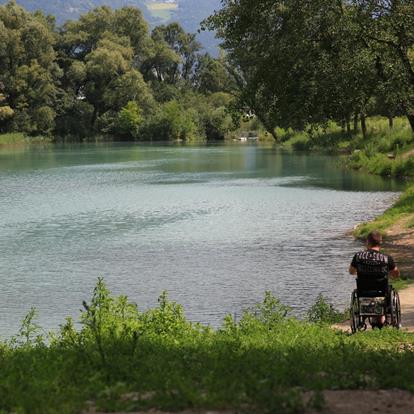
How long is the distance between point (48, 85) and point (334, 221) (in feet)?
293

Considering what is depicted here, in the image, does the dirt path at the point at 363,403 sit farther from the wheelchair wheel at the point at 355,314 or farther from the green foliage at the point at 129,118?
the green foliage at the point at 129,118

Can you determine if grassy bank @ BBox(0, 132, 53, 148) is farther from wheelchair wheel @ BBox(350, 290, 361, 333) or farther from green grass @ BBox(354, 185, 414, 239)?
wheelchair wheel @ BBox(350, 290, 361, 333)

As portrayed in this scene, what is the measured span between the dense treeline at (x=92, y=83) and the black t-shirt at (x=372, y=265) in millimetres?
91285

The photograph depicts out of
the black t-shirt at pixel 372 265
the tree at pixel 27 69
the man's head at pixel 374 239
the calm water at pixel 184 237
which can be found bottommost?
the calm water at pixel 184 237

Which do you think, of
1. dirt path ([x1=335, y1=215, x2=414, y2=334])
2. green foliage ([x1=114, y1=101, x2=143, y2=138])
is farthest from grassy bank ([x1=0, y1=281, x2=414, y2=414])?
green foliage ([x1=114, y1=101, x2=143, y2=138])

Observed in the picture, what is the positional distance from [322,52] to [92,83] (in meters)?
100

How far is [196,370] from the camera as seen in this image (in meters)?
7.21

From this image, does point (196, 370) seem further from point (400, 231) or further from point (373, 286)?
point (400, 231)

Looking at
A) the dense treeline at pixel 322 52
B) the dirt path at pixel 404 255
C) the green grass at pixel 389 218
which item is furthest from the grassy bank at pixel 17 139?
the dirt path at pixel 404 255

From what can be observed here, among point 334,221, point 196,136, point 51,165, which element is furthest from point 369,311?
point 196,136

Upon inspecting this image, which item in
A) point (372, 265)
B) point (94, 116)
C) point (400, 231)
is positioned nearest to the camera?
point (372, 265)

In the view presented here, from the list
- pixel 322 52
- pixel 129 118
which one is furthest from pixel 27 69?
pixel 322 52

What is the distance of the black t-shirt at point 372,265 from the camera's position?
10.3 metres

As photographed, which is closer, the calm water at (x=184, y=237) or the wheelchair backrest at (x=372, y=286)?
the wheelchair backrest at (x=372, y=286)
